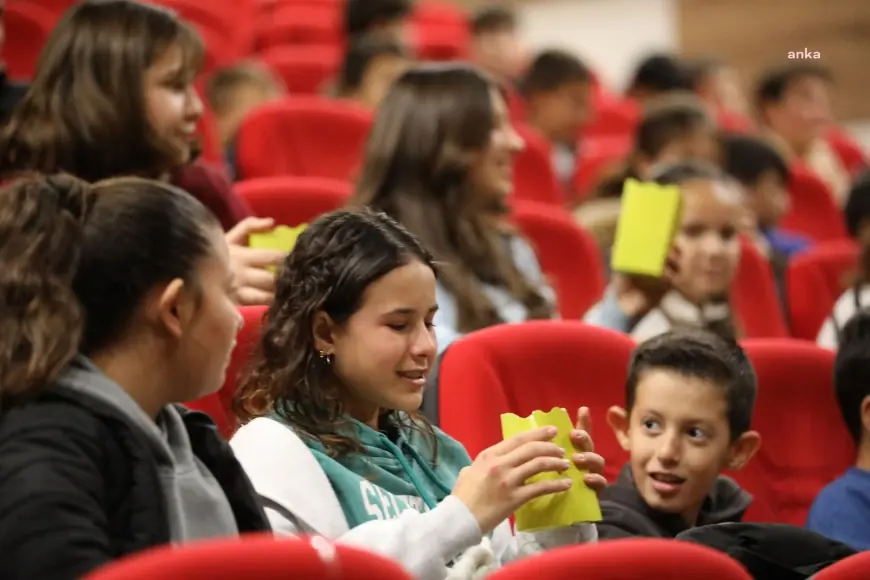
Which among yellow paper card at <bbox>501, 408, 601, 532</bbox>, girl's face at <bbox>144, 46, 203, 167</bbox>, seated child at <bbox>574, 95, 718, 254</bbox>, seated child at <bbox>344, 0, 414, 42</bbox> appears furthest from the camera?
seated child at <bbox>344, 0, 414, 42</bbox>

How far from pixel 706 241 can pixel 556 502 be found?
0.77 metres

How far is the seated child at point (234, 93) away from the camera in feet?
8.12

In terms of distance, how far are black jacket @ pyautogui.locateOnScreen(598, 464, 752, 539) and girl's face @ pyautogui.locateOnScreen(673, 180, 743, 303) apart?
0.42m

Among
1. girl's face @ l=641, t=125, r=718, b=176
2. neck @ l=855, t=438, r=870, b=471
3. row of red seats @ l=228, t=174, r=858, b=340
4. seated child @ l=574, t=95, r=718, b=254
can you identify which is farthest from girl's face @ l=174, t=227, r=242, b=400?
girl's face @ l=641, t=125, r=718, b=176

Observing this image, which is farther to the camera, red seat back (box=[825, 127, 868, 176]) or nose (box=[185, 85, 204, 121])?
red seat back (box=[825, 127, 868, 176])

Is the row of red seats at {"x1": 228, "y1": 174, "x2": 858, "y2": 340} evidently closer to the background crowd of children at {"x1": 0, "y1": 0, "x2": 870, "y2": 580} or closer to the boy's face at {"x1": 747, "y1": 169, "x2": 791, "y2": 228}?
the background crowd of children at {"x1": 0, "y1": 0, "x2": 870, "y2": 580}

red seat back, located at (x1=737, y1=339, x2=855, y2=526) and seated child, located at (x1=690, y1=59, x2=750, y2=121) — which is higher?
seated child, located at (x1=690, y1=59, x2=750, y2=121)

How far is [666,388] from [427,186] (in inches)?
20.1

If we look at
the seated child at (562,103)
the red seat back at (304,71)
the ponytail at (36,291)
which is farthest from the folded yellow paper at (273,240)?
the red seat back at (304,71)

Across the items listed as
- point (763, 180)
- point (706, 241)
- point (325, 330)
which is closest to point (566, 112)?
point (763, 180)

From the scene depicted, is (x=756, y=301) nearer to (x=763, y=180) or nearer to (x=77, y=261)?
(x=763, y=180)

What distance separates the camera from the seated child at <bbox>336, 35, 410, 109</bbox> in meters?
2.51

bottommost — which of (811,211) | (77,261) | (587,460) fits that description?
(811,211)

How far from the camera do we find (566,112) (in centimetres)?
286
